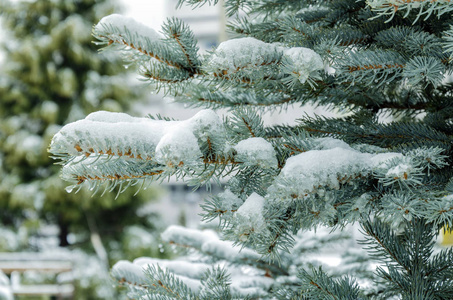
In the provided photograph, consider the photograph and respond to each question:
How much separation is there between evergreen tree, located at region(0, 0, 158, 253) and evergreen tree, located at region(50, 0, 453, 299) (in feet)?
14.6

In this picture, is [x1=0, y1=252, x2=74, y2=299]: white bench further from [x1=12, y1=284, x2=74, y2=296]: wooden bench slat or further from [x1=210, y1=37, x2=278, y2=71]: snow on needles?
[x1=210, y1=37, x2=278, y2=71]: snow on needles

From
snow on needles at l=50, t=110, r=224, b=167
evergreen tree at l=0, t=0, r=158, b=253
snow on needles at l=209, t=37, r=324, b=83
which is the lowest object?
snow on needles at l=50, t=110, r=224, b=167

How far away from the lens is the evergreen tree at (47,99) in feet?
16.5

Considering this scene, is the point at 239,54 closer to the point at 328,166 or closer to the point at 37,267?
the point at 328,166

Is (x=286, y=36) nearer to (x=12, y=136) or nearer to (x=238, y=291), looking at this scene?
(x=238, y=291)

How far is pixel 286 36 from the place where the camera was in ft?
2.47

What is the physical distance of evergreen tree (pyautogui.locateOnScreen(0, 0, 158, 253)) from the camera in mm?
5039

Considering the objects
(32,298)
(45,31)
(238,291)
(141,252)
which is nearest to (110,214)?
(141,252)

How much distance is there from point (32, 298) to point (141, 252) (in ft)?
4.16

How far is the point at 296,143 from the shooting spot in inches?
24.4

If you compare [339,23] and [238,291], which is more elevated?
[339,23]

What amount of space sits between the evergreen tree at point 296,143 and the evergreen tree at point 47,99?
4462 millimetres

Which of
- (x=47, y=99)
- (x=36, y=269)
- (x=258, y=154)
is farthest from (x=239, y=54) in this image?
(x=47, y=99)

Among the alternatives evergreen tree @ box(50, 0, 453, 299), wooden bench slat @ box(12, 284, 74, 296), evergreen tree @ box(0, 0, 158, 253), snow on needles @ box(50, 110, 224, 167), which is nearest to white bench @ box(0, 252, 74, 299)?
wooden bench slat @ box(12, 284, 74, 296)
